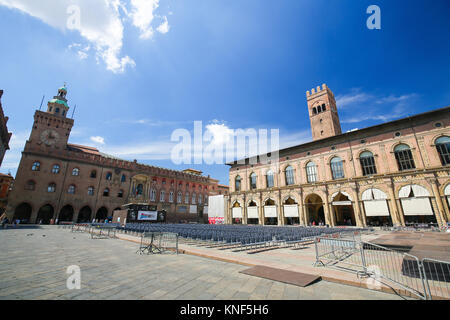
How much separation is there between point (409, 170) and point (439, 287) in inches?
934

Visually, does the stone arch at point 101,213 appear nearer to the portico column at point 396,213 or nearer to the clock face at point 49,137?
the clock face at point 49,137

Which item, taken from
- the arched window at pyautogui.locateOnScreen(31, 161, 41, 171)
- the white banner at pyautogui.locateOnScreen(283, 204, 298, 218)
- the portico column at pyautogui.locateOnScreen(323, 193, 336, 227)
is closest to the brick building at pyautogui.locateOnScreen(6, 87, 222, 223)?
the arched window at pyautogui.locateOnScreen(31, 161, 41, 171)

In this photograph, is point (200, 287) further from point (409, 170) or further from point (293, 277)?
point (409, 170)

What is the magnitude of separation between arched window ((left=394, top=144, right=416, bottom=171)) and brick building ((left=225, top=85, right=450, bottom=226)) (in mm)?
87

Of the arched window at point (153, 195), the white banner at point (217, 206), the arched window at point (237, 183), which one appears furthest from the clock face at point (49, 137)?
the arched window at point (237, 183)

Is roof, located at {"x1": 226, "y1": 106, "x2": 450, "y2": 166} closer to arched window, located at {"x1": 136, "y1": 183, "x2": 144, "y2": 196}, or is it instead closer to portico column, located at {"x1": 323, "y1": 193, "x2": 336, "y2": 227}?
portico column, located at {"x1": 323, "y1": 193, "x2": 336, "y2": 227}

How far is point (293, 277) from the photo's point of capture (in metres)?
4.57

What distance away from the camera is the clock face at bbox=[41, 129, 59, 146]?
34844mm

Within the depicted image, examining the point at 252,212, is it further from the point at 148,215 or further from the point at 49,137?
the point at 49,137

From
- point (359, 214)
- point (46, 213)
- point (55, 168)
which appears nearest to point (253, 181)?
point (359, 214)

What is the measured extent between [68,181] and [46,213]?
6141 millimetres

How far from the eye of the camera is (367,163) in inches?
980
